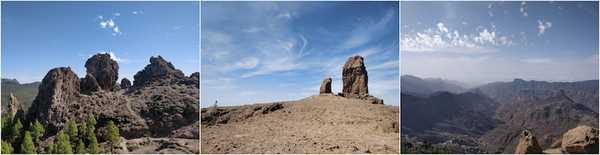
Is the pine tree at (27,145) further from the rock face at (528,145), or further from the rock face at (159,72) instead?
the rock face at (528,145)

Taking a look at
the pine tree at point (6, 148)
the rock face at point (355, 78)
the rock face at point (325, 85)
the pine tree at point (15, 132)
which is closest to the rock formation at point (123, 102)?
the pine tree at point (15, 132)

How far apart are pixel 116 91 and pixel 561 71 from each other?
5260 millimetres

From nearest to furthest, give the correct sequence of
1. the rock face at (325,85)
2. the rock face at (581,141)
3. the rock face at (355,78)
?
the rock face at (581,141)
the rock face at (355,78)
the rock face at (325,85)

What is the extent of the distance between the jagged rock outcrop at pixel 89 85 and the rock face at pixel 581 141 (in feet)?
18.0

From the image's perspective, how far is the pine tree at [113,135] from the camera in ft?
17.7

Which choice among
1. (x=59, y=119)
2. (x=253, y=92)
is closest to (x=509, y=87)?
(x=253, y=92)

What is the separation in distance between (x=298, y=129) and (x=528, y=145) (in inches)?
107

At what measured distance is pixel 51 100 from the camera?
Answer: 5379 millimetres

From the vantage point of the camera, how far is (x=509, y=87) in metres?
5.52

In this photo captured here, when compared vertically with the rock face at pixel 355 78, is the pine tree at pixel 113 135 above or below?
below

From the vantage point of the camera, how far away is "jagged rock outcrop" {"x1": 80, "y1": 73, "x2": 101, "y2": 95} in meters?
5.46

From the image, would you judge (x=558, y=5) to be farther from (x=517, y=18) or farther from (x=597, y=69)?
(x=597, y=69)

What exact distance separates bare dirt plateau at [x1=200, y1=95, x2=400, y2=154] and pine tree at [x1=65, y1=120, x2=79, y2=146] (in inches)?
55.9

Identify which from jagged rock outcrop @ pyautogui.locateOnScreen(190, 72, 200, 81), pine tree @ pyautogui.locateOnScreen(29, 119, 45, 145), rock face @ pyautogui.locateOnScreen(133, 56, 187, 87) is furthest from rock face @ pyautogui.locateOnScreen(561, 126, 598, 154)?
pine tree @ pyautogui.locateOnScreen(29, 119, 45, 145)
